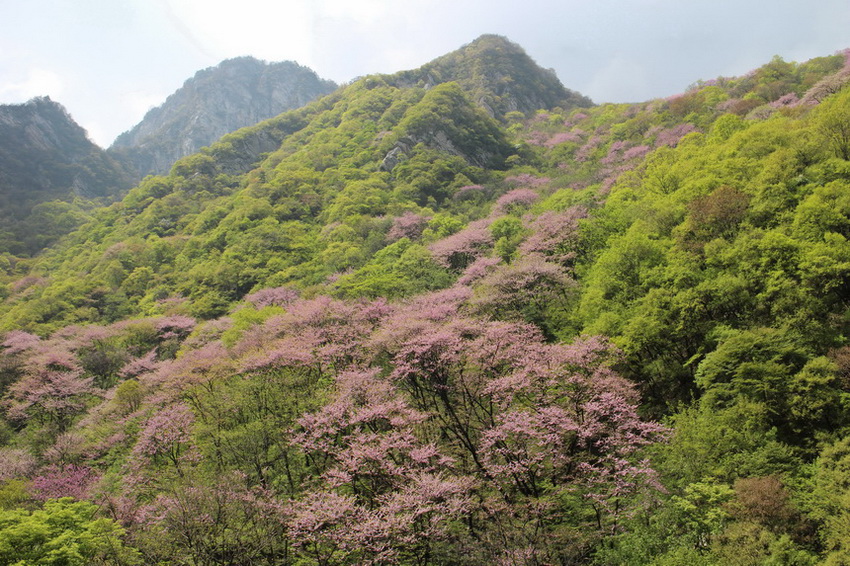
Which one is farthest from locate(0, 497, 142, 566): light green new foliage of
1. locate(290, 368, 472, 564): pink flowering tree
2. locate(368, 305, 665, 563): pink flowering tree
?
locate(368, 305, 665, 563): pink flowering tree

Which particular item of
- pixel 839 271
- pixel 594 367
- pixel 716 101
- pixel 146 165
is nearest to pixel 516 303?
pixel 594 367

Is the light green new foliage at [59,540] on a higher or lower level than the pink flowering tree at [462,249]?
lower

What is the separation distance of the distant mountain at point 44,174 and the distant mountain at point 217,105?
2025cm

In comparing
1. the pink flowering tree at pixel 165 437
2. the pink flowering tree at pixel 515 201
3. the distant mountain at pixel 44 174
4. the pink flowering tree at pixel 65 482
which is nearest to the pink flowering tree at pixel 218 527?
the pink flowering tree at pixel 165 437

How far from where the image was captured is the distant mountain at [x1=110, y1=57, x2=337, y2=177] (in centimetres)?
13812

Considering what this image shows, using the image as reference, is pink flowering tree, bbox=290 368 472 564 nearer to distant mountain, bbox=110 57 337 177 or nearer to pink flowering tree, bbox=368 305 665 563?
pink flowering tree, bbox=368 305 665 563

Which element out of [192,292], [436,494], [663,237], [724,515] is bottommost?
[724,515]

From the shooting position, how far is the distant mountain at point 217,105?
138125mm

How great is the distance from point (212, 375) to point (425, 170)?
43.9 m

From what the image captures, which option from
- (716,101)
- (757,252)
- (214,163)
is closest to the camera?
(757,252)

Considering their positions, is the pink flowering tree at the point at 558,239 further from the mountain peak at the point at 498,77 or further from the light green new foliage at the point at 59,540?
the mountain peak at the point at 498,77

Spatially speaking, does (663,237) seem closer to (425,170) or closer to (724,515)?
(724,515)

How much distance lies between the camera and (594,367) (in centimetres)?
1888

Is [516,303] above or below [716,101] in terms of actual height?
below
